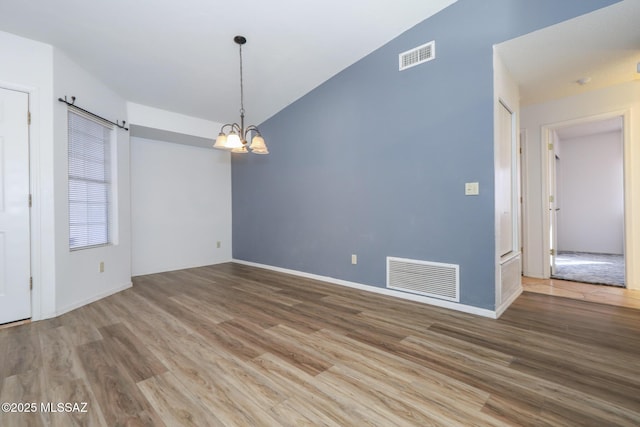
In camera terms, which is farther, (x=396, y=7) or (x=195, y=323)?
(x=396, y=7)

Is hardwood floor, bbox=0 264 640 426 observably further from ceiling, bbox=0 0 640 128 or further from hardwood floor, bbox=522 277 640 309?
ceiling, bbox=0 0 640 128

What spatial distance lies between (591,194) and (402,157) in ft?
20.9

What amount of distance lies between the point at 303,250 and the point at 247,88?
8.55 ft

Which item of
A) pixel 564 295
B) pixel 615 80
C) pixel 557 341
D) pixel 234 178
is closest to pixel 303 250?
pixel 234 178

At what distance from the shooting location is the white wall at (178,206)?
15.1 ft

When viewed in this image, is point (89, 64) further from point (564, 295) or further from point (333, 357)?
point (564, 295)

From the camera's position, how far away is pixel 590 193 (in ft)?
21.4

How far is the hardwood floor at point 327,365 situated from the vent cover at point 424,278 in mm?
194

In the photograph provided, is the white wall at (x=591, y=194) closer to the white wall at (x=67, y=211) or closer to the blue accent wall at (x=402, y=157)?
the blue accent wall at (x=402, y=157)

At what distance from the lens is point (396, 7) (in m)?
2.84

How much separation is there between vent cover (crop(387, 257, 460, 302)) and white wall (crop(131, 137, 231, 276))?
3735 millimetres

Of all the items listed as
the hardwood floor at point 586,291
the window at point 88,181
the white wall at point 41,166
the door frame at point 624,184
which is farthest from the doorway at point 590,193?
the white wall at point 41,166

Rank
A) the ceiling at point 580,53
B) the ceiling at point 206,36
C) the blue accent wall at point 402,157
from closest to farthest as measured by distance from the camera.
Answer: the ceiling at point 580,53 < the ceiling at point 206,36 < the blue accent wall at point 402,157

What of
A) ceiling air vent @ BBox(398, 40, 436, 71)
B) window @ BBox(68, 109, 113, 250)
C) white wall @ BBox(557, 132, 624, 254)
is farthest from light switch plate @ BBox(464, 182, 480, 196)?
white wall @ BBox(557, 132, 624, 254)
